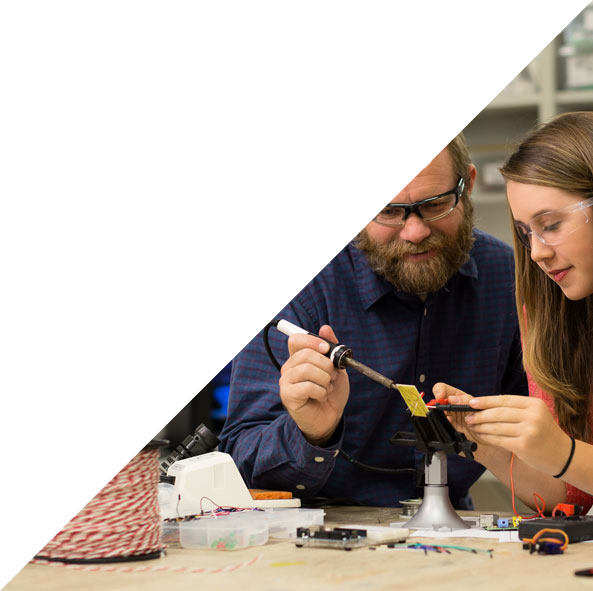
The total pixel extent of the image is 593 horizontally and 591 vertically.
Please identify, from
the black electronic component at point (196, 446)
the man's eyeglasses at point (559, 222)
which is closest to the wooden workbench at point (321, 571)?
the black electronic component at point (196, 446)

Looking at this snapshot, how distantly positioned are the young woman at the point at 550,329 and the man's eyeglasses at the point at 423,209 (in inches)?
6.5

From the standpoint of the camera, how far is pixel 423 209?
5.54 feet

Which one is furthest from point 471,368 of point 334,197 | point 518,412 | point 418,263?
point 334,197

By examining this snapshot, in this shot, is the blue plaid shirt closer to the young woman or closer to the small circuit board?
the young woman

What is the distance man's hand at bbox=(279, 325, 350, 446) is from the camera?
1.35 m

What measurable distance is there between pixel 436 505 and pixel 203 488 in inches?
14.3

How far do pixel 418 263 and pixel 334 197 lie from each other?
105 cm

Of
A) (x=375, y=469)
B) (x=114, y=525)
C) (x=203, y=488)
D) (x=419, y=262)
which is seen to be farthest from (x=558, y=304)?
(x=114, y=525)

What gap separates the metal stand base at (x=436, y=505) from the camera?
1211mm

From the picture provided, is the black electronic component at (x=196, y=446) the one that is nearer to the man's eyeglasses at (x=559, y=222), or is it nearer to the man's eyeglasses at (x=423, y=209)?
the man's eyeglasses at (x=423, y=209)

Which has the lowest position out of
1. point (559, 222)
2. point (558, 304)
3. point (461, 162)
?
point (558, 304)

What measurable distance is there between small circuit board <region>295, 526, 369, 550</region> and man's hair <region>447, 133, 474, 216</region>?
970 millimetres

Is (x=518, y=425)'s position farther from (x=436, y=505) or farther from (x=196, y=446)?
(x=196, y=446)

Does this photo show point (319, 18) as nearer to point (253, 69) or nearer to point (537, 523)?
point (253, 69)
